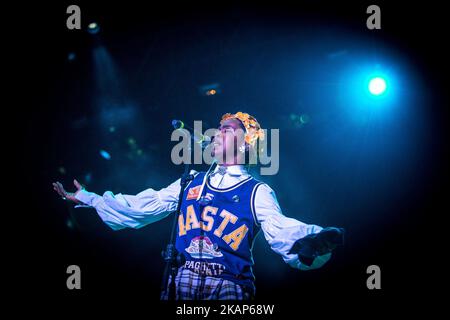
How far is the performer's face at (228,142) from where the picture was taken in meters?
3.18

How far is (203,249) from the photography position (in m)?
2.61

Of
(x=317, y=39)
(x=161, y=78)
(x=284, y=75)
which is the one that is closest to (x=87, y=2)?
(x=161, y=78)

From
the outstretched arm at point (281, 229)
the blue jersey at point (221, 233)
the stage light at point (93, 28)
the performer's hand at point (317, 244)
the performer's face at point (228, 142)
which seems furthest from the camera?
the stage light at point (93, 28)

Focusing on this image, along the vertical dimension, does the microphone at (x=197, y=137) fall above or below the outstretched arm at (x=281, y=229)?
above

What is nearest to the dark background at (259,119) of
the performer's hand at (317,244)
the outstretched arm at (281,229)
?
the outstretched arm at (281,229)

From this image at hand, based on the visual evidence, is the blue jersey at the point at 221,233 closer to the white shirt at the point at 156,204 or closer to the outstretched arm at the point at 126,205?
the white shirt at the point at 156,204

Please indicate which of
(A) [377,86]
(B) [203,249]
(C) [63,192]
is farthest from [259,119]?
(C) [63,192]

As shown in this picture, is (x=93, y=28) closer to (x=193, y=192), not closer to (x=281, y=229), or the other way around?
(x=193, y=192)

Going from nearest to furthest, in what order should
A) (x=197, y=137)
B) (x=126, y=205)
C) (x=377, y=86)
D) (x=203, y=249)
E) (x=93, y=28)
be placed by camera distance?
(x=203, y=249), (x=197, y=137), (x=126, y=205), (x=377, y=86), (x=93, y=28)

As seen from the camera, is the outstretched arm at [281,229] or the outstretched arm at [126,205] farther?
the outstretched arm at [126,205]

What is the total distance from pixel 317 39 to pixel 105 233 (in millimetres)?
4192

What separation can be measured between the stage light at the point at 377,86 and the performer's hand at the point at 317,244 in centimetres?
280

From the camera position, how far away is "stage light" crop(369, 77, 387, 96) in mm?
4148

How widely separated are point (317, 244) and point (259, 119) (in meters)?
2.85
